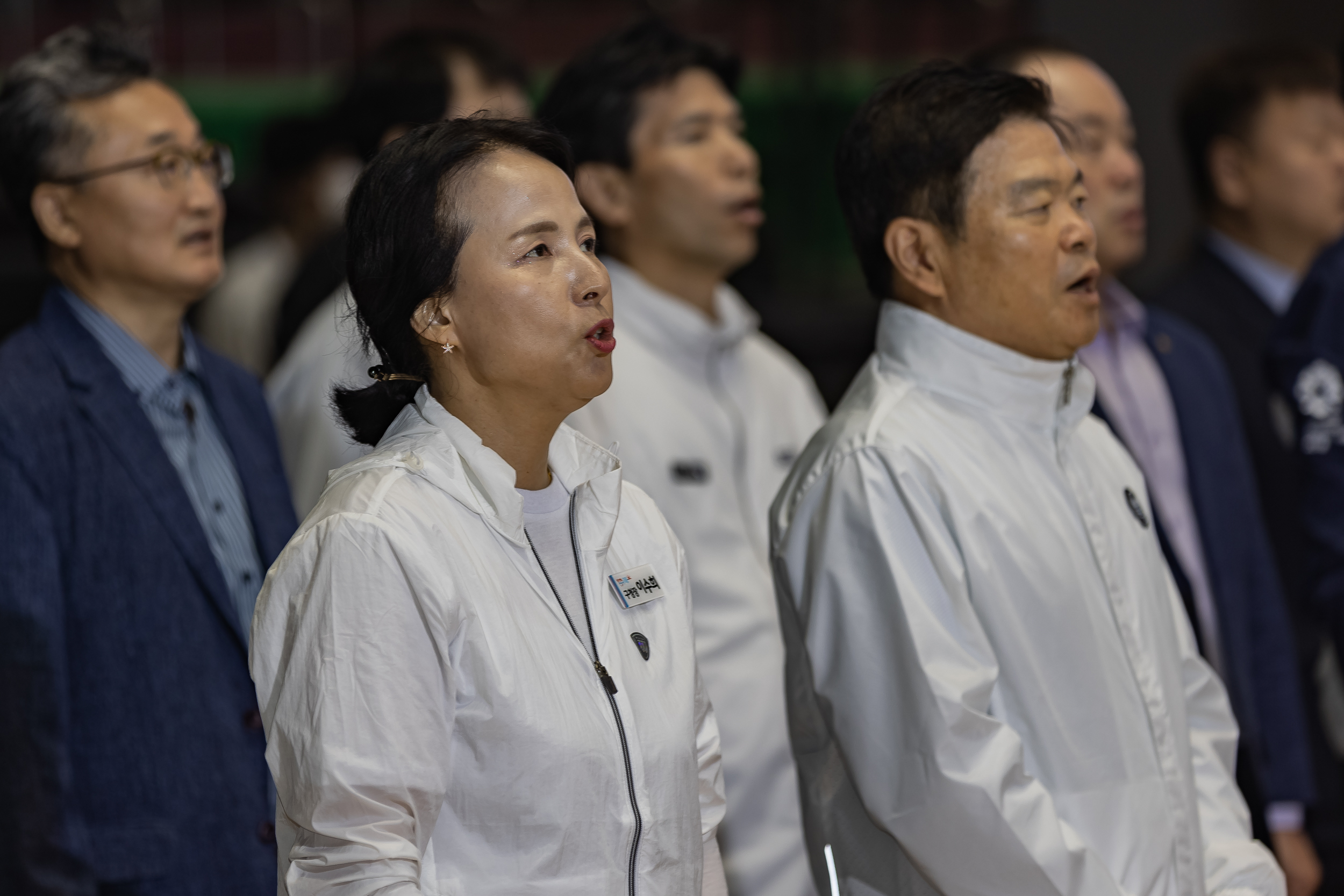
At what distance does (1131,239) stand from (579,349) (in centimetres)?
156

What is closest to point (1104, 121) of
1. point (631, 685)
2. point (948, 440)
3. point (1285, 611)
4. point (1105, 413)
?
point (1105, 413)

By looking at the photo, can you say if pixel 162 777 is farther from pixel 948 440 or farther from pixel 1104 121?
pixel 1104 121

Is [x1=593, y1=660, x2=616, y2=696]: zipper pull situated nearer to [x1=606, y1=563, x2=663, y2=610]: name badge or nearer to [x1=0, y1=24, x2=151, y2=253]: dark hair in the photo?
[x1=606, y1=563, x2=663, y2=610]: name badge

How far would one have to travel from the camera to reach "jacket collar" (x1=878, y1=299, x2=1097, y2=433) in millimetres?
1915

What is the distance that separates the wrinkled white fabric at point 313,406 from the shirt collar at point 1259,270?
1887mm

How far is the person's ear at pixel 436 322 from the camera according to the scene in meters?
1.59

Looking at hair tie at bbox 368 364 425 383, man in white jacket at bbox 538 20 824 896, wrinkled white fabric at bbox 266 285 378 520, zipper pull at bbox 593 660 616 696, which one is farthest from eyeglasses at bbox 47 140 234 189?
zipper pull at bbox 593 660 616 696

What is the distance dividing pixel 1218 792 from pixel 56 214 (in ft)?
6.07

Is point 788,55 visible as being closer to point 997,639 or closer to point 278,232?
point 278,232

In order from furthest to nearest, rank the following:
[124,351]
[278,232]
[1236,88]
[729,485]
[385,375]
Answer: [278,232], [1236,88], [729,485], [124,351], [385,375]

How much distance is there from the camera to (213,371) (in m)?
2.35

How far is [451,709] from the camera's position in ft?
4.75

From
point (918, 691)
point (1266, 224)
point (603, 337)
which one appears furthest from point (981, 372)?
point (1266, 224)

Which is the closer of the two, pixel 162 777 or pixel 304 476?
pixel 162 777
